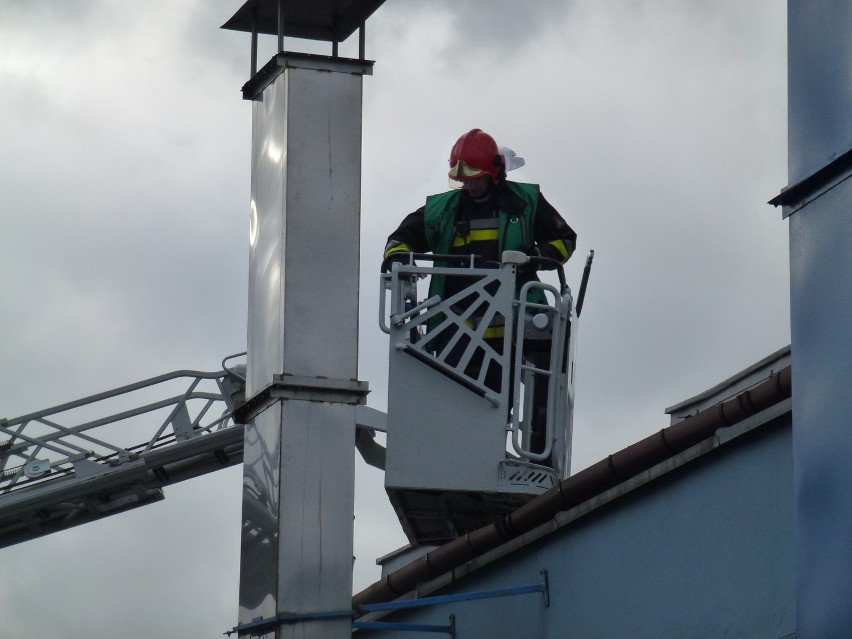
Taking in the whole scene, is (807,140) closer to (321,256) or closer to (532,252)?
(321,256)

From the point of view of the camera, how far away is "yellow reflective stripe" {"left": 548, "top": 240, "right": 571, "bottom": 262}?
33.3 ft

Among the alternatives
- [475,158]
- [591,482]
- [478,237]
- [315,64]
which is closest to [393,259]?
[478,237]

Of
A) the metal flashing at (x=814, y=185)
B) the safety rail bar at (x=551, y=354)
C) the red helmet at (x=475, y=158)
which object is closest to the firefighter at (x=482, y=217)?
the red helmet at (x=475, y=158)

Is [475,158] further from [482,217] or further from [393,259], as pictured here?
[393,259]

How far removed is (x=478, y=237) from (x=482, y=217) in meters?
0.13

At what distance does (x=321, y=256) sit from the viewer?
7.91 meters

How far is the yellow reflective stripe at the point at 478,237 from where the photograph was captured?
33.9 feet

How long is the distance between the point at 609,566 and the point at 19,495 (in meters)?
9.93

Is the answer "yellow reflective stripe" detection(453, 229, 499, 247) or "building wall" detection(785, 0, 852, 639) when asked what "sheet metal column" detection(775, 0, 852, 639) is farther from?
"yellow reflective stripe" detection(453, 229, 499, 247)

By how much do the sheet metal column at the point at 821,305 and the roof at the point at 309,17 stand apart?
2818mm

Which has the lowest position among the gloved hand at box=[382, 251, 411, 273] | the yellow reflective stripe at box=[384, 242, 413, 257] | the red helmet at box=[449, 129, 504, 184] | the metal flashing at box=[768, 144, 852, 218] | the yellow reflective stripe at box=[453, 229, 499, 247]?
the metal flashing at box=[768, 144, 852, 218]

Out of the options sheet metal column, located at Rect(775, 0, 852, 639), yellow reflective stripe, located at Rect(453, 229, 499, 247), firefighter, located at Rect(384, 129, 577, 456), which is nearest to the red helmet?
firefighter, located at Rect(384, 129, 577, 456)

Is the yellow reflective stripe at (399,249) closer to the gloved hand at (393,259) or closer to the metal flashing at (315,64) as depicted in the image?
the gloved hand at (393,259)

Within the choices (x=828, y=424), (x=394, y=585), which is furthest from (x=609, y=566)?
(x=828, y=424)
